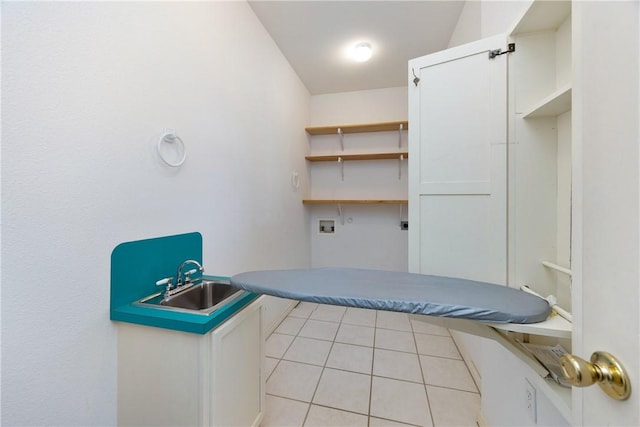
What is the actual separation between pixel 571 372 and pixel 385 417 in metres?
1.37

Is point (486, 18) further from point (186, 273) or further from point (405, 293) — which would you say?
point (186, 273)

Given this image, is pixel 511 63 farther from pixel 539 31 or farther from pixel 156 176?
pixel 156 176

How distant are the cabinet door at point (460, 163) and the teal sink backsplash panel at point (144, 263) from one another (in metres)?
1.29

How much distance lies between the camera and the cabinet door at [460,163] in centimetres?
111

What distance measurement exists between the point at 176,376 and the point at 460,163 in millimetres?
1600

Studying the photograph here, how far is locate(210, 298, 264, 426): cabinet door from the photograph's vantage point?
0.95 meters

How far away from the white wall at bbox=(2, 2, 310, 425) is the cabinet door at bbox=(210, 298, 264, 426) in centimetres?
44

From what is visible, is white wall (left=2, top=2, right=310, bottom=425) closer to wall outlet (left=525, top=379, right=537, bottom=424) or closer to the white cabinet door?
the white cabinet door

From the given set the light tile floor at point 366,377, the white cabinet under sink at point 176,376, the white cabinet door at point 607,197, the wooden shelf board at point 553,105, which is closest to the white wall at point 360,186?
the light tile floor at point 366,377

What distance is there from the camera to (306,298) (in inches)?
38.9

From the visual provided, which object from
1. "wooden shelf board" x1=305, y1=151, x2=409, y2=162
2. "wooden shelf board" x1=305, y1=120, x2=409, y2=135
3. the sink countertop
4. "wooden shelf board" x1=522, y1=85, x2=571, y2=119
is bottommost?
the sink countertop

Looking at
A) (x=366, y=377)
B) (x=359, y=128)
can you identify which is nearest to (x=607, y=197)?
(x=366, y=377)

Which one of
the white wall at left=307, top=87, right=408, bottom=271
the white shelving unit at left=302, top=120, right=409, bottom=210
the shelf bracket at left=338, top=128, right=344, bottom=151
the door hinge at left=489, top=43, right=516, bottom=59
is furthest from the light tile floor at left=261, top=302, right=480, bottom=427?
the shelf bracket at left=338, top=128, right=344, bottom=151

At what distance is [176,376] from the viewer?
0.94 m
